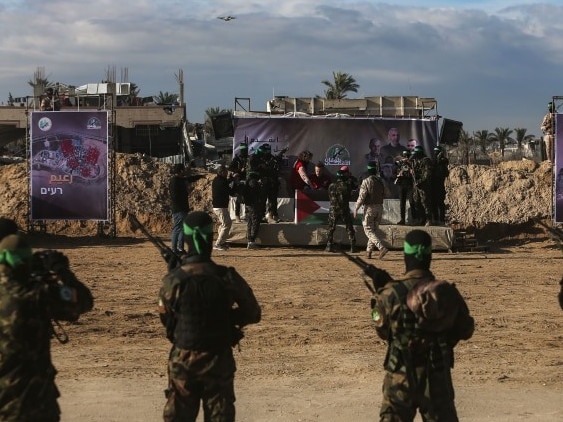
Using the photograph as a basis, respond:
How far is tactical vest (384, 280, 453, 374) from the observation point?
5.79 meters

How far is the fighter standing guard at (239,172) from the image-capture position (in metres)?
19.7

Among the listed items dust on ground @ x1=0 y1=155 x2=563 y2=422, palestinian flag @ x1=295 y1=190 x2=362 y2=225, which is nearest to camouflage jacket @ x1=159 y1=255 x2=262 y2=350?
dust on ground @ x1=0 y1=155 x2=563 y2=422

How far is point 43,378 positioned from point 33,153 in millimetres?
16893

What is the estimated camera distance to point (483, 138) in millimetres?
61750

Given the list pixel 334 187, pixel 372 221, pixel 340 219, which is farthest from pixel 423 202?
pixel 334 187

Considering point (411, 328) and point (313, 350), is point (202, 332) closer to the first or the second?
point (411, 328)

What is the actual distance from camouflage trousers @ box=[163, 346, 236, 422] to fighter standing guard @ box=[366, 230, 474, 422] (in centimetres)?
99

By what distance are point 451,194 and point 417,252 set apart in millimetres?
23323

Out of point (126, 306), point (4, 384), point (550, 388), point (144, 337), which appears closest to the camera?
point (4, 384)

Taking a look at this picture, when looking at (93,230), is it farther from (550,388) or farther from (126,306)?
(550,388)

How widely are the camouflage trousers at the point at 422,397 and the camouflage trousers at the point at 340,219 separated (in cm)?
1314

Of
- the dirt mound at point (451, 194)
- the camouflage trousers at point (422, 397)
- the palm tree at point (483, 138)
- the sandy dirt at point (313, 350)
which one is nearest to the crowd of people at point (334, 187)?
the sandy dirt at point (313, 350)

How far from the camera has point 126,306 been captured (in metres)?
13.4

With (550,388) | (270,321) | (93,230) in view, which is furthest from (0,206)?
(550,388)
